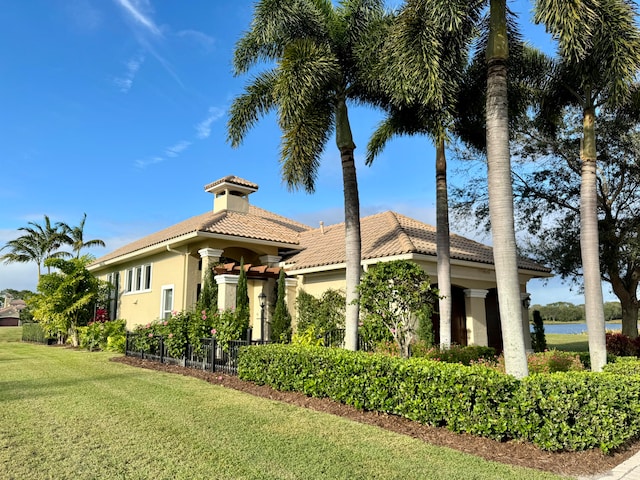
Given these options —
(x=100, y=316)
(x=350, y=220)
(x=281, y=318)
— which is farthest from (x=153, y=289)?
(x=350, y=220)

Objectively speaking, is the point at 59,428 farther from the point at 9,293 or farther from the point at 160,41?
the point at 9,293

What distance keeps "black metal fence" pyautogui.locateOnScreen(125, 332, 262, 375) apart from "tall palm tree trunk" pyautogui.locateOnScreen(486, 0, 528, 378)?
631cm

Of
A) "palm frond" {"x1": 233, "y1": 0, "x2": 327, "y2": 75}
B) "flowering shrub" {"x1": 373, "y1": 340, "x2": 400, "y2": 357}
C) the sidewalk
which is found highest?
"palm frond" {"x1": 233, "y1": 0, "x2": 327, "y2": 75}

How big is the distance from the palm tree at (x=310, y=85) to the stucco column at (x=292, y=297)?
5.98 metres

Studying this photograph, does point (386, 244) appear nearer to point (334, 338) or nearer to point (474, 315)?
point (334, 338)

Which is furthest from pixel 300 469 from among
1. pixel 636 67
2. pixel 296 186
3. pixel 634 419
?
pixel 636 67

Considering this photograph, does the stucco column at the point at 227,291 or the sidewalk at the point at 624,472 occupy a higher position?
the stucco column at the point at 227,291

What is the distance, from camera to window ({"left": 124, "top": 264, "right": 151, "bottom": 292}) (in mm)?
21531

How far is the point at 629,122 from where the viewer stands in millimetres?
17531

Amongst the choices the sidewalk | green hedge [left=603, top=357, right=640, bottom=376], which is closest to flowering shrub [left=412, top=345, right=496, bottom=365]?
green hedge [left=603, top=357, right=640, bottom=376]

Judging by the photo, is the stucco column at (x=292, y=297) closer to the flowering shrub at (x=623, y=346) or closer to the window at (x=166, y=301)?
the window at (x=166, y=301)

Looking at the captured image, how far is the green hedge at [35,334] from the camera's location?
26.7 metres

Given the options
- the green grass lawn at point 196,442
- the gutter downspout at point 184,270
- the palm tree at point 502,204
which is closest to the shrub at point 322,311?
the gutter downspout at point 184,270

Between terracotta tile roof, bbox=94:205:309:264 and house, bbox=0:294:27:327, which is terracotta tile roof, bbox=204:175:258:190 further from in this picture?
house, bbox=0:294:27:327
